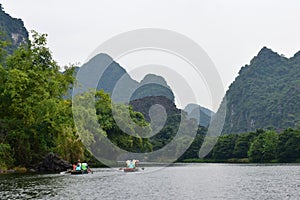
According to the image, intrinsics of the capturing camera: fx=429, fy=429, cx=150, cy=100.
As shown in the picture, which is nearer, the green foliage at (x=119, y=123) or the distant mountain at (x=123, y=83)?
the green foliage at (x=119, y=123)

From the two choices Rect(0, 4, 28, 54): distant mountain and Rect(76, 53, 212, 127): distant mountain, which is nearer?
Rect(76, 53, 212, 127): distant mountain

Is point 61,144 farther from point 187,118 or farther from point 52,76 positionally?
point 187,118

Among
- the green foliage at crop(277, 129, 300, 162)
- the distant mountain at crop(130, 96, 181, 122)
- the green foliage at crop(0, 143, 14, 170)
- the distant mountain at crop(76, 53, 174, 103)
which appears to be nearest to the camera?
the green foliage at crop(0, 143, 14, 170)

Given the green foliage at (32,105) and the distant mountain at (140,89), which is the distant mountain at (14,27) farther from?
the green foliage at (32,105)

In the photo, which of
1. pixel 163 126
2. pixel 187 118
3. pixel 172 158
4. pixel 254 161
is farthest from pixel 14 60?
pixel 187 118

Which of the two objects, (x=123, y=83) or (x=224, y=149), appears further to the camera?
(x=224, y=149)

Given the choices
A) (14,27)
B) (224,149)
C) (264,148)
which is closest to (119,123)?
(264,148)

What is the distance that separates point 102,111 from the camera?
6762 centimetres

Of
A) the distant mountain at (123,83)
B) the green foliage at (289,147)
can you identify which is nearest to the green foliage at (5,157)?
the distant mountain at (123,83)

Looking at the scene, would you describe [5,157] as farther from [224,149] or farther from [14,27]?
[14,27]

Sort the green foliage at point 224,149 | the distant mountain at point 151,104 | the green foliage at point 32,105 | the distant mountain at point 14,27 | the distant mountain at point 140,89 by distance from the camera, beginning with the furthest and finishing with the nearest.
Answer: the distant mountain at point 14,27, the distant mountain at point 151,104, the green foliage at point 224,149, the distant mountain at point 140,89, the green foliage at point 32,105

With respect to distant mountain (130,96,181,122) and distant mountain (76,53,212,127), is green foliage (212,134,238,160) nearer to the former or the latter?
distant mountain (76,53,212,127)

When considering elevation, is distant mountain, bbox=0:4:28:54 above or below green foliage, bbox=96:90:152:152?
above

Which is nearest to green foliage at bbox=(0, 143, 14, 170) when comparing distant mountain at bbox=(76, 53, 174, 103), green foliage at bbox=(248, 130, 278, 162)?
distant mountain at bbox=(76, 53, 174, 103)
